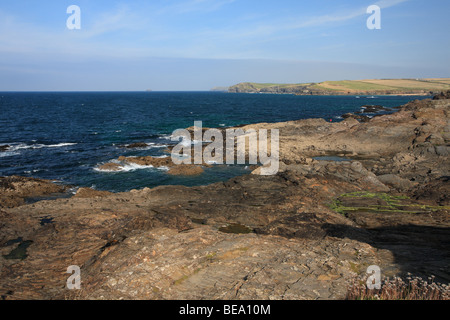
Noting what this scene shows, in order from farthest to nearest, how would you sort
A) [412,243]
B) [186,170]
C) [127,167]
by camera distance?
[127,167] < [186,170] < [412,243]

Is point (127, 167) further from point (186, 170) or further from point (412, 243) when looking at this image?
point (412, 243)

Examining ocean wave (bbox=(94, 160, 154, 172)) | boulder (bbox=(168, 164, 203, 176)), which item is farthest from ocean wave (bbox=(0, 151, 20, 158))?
boulder (bbox=(168, 164, 203, 176))

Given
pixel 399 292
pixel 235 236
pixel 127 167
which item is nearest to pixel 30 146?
pixel 127 167

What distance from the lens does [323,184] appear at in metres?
18.9

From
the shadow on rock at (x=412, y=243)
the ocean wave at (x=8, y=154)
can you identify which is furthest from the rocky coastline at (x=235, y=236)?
the ocean wave at (x=8, y=154)

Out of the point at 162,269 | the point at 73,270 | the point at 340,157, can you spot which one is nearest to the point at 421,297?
the point at 162,269

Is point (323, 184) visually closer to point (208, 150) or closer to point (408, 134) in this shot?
point (208, 150)

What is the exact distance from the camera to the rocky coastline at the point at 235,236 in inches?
325

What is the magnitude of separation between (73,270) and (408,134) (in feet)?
115

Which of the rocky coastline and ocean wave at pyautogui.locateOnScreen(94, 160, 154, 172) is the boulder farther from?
the rocky coastline

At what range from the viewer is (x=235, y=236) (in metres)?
11.6

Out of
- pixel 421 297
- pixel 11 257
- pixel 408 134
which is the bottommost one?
pixel 11 257

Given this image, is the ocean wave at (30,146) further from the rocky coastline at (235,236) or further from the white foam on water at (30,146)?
the rocky coastline at (235,236)
